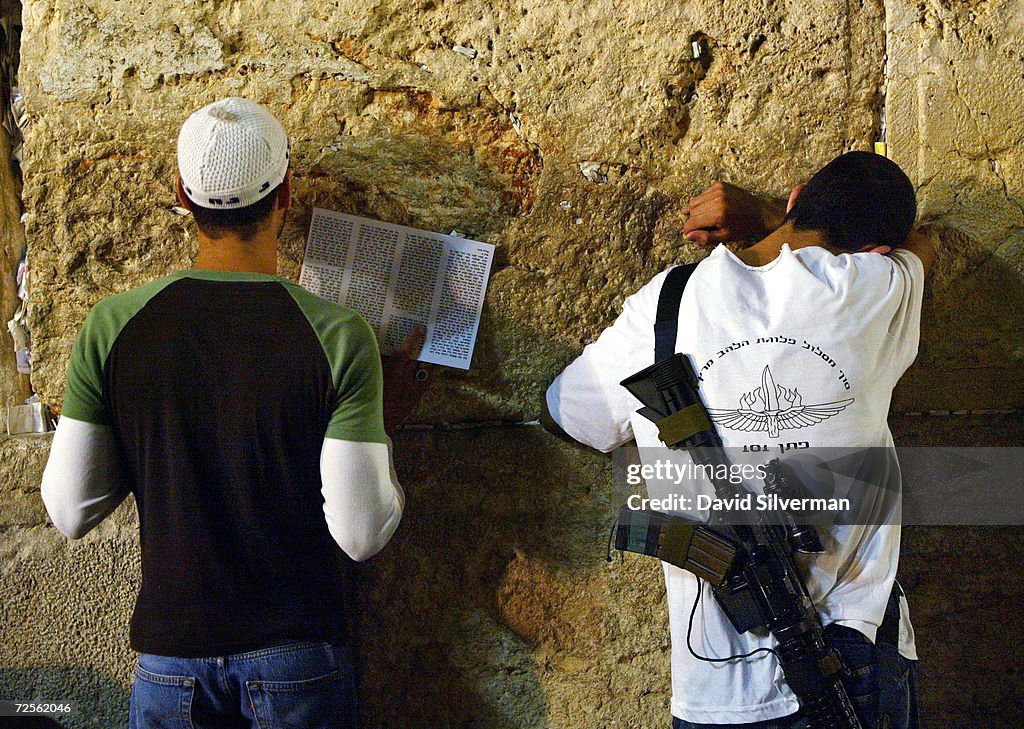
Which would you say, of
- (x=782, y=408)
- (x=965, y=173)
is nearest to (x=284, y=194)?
(x=782, y=408)

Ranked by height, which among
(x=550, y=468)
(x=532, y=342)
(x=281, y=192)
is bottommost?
(x=550, y=468)

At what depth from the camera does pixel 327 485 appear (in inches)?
50.6

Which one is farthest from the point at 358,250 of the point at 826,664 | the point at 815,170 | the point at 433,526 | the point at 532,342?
the point at 826,664

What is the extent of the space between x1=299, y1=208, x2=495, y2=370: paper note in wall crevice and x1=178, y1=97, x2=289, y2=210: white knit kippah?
0.36 meters

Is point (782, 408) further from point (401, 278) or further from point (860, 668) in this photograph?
point (401, 278)

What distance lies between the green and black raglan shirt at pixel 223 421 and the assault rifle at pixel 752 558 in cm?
51

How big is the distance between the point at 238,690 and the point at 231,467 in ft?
1.17

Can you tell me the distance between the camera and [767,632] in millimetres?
1372

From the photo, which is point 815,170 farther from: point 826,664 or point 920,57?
point 826,664

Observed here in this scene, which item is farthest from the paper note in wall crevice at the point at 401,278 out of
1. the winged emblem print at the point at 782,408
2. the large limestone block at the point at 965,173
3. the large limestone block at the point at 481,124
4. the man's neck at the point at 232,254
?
the large limestone block at the point at 965,173

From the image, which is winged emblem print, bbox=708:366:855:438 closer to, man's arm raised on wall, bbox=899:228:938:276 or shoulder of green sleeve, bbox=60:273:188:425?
man's arm raised on wall, bbox=899:228:938:276

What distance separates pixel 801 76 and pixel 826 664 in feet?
4.14

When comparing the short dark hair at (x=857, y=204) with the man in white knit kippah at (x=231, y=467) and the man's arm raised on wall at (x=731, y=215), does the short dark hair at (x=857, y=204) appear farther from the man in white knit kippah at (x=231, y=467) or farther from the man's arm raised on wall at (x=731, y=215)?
A: the man in white knit kippah at (x=231, y=467)

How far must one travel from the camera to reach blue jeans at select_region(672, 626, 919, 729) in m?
1.36
